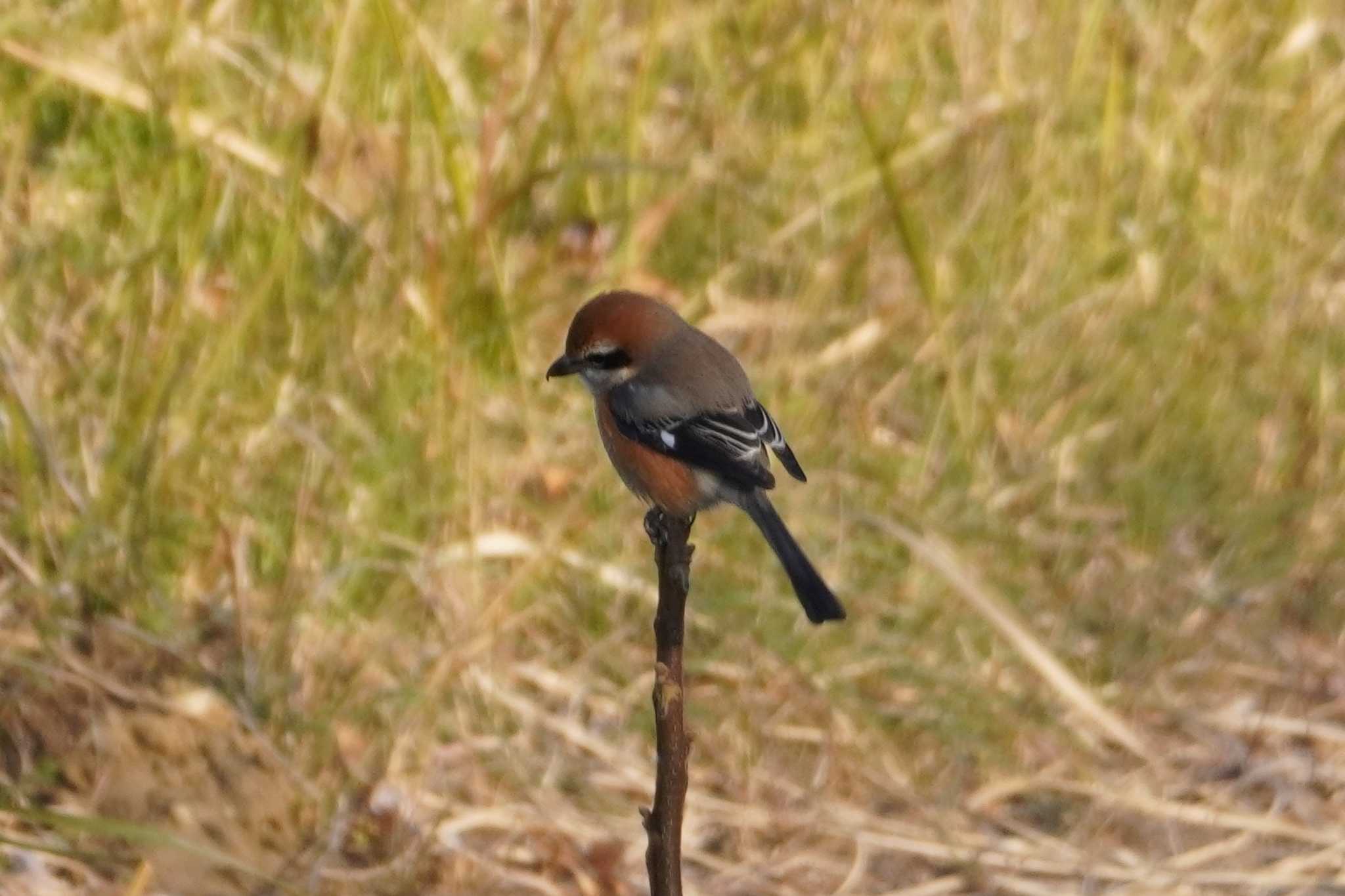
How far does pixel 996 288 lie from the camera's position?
202 inches

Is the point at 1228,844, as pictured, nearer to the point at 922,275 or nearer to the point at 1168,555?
the point at 1168,555

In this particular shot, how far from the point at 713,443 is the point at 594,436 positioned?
1487 mm

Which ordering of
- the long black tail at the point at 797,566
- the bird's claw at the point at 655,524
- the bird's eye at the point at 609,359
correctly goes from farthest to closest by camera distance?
1. the bird's eye at the point at 609,359
2. the bird's claw at the point at 655,524
3. the long black tail at the point at 797,566

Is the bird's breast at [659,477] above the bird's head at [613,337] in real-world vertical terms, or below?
below

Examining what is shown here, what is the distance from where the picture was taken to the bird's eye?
10.2 feet

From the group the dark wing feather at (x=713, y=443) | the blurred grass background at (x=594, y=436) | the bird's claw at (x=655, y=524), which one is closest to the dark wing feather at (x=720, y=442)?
the dark wing feather at (x=713, y=443)

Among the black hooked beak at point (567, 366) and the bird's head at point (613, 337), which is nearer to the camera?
the bird's head at point (613, 337)

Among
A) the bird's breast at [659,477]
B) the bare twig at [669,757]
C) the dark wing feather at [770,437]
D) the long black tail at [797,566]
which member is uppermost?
the dark wing feather at [770,437]

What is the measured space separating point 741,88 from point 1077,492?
152 centimetres

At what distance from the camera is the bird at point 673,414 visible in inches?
119

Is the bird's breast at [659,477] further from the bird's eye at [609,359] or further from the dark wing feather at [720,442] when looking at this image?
the bird's eye at [609,359]

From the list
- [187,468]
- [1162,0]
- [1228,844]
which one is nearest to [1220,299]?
[1162,0]

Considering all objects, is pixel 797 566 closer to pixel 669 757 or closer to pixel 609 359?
pixel 609 359

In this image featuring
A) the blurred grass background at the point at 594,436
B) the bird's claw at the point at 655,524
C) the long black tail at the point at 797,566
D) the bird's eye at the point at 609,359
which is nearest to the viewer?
the long black tail at the point at 797,566
